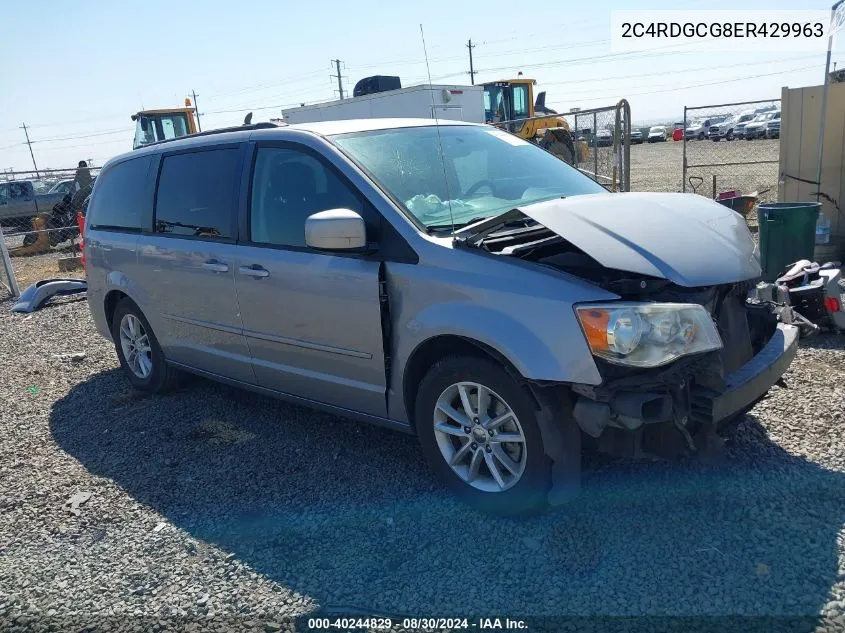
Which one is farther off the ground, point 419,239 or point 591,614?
point 419,239

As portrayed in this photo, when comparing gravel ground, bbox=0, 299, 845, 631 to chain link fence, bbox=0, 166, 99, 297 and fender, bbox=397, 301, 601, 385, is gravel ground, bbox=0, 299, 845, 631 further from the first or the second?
chain link fence, bbox=0, 166, 99, 297

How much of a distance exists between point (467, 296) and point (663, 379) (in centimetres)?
92

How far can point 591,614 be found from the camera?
2.64 metres

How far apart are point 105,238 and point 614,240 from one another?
4.28 meters

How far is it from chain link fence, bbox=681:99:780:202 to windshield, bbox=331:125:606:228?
621 cm

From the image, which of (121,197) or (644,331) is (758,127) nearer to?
(121,197)

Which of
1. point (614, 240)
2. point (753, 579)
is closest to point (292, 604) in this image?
point (753, 579)

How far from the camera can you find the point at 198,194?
4.68 metres

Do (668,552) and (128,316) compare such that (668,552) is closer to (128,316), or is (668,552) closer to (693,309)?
(693,309)

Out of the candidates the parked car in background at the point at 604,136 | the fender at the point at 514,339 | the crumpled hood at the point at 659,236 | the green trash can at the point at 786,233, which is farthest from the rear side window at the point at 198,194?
the parked car in background at the point at 604,136

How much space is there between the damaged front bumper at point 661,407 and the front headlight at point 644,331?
3.2 inches

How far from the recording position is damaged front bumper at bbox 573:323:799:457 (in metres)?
2.83

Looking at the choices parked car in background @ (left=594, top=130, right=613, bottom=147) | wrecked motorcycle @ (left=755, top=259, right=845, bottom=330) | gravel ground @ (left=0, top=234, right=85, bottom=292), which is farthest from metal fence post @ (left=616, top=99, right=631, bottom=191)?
gravel ground @ (left=0, top=234, right=85, bottom=292)

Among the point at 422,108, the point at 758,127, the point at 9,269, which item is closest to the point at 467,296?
the point at 9,269
